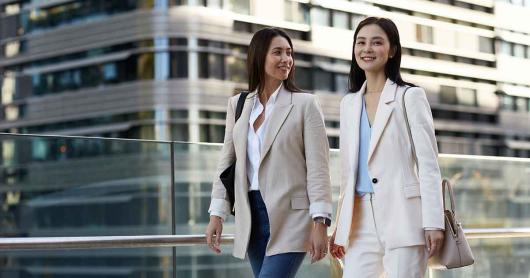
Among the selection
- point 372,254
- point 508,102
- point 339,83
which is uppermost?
point 339,83

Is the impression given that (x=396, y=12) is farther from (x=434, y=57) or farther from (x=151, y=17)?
(x=151, y=17)

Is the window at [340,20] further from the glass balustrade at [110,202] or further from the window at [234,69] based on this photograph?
the glass balustrade at [110,202]

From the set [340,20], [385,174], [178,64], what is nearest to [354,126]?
[385,174]

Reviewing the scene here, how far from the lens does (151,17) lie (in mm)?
46219

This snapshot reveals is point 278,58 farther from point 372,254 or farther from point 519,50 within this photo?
point 519,50

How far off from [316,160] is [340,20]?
49.2m

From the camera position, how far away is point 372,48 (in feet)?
10.3

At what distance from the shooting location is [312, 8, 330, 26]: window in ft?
166

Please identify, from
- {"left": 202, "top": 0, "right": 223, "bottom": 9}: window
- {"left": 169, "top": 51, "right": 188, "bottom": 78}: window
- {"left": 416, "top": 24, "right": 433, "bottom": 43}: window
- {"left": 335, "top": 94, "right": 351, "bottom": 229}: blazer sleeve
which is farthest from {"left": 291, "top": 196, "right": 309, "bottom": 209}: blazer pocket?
{"left": 416, "top": 24, "right": 433, "bottom": 43}: window

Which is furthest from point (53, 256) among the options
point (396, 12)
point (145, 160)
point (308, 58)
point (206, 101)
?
point (396, 12)

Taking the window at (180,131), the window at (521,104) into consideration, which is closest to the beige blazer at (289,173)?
the window at (180,131)

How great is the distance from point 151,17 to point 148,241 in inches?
1690

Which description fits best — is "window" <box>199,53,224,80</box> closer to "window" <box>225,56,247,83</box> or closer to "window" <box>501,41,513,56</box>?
"window" <box>225,56,247,83</box>

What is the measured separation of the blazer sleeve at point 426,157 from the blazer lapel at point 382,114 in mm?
55
